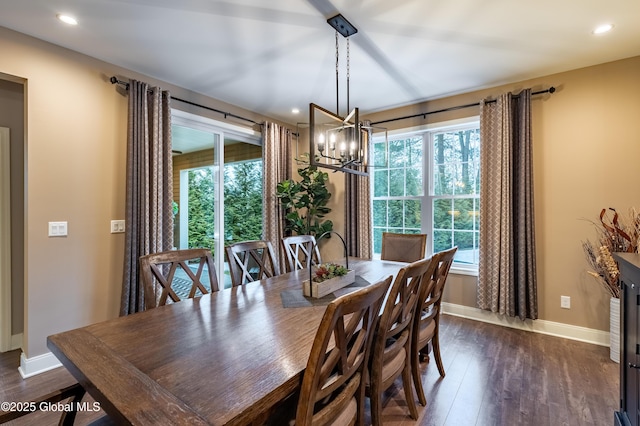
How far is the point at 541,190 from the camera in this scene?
318cm

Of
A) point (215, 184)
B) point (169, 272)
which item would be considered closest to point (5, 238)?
point (215, 184)

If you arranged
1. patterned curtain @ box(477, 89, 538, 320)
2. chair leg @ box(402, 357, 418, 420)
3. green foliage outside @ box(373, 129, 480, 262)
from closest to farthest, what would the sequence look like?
chair leg @ box(402, 357, 418, 420), patterned curtain @ box(477, 89, 538, 320), green foliage outside @ box(373, 129, 480, 262)

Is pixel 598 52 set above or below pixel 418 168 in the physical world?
above

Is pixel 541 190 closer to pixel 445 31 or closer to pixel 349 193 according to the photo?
pixel 445 31

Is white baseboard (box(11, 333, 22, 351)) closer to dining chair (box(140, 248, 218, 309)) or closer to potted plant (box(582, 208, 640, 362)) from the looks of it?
dining chair (box(140, 248, 218, 309))

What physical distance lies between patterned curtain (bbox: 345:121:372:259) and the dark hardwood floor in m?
1.59

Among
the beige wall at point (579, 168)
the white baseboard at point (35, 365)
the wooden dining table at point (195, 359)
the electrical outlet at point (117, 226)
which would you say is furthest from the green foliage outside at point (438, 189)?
the white baseboard at point (35, 365)

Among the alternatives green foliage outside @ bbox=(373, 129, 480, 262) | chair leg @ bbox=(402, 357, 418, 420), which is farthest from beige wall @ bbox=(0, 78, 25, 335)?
green foliage outside @ bbox=(373, 129, 480, 262)

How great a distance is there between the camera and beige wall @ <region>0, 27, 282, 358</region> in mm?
2422

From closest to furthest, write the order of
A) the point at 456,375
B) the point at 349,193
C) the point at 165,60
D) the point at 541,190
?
the point at 456,375
the point at 165,60
the point at 541,190
the point at 349,193

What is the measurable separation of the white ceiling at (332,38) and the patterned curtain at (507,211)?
43 cm

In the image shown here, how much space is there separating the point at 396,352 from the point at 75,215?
284 centimetres

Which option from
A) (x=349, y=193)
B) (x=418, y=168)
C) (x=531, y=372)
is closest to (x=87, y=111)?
(x=349, y=193)

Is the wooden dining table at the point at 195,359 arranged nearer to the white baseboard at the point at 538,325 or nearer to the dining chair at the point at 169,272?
the dining chair at the point at 169,272
